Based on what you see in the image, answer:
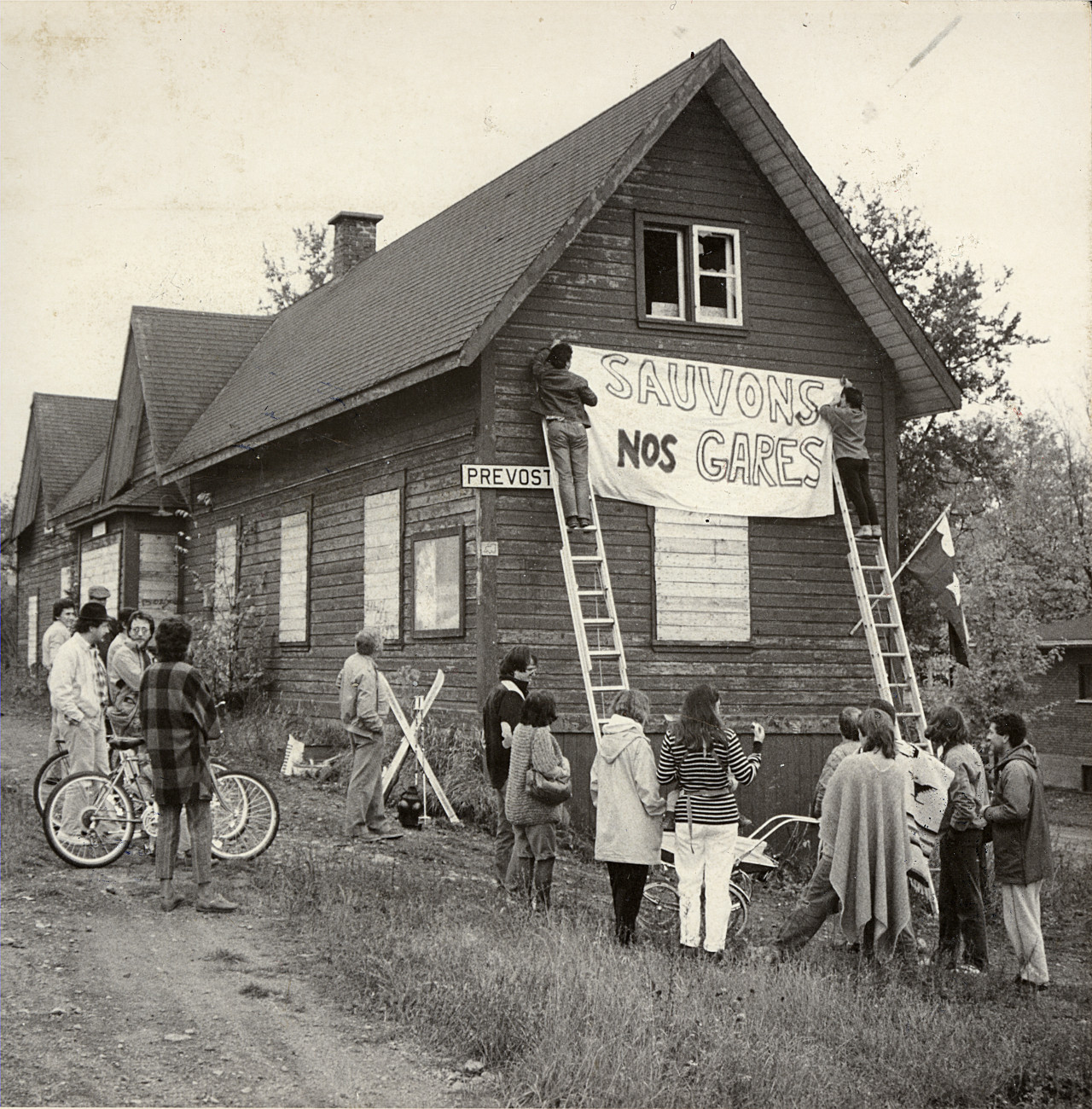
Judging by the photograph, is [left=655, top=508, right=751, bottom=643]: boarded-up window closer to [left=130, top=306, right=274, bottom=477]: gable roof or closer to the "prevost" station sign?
the "prevost" station sign

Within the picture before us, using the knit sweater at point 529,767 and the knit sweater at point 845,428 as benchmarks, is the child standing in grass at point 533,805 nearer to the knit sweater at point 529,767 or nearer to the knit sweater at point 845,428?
the knit sweater at point 529,767

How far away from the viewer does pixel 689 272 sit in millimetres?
16047

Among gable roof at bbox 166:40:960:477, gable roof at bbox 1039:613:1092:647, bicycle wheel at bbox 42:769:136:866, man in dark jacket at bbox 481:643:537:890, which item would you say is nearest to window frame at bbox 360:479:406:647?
gable roof at bbox 166:40:960:477

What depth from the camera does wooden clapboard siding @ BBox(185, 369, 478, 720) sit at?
594 inches

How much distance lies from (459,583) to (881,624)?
15.4 ft

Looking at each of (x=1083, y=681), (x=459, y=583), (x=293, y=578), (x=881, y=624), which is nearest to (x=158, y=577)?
(x=293, y=578)

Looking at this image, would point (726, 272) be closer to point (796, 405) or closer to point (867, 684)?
point (796, 405)

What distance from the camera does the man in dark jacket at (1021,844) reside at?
929cm

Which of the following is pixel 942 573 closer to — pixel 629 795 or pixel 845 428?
pixel 845 428

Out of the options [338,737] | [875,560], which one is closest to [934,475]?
[875,560]

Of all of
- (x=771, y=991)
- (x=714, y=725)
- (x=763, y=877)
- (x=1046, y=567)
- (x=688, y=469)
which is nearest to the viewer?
(x=771, y=991)

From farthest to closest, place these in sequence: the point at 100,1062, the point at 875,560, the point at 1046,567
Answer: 1. the point at 1046,567
2. the point at 875,560
3. the point at 100,1062

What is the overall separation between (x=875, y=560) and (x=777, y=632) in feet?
5.47

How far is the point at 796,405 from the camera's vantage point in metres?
16.2
